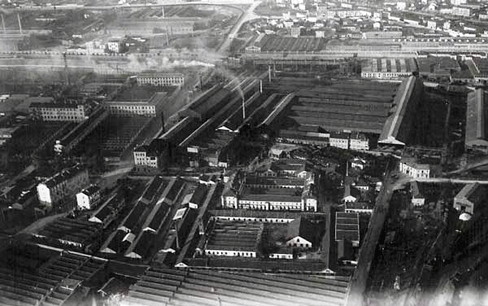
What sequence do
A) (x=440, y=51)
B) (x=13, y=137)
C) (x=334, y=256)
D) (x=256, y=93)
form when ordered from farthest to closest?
(x=440, y=51) → (x=256, y=93) → (x=13, y=137) → (x=334, y=256)

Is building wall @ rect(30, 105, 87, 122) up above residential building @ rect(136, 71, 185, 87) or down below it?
below

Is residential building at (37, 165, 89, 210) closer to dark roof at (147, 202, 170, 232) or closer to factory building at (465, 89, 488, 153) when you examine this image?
dark roof at (147, 202, 170, 232)

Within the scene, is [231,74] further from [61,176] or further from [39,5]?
[39,5]

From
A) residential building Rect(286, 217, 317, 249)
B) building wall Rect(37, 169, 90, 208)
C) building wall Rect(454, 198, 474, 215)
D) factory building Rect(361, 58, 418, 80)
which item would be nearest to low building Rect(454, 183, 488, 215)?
building wall Rect(454, 198, 474, 215)

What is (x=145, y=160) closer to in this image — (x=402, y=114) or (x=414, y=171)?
(x=414, y=171)

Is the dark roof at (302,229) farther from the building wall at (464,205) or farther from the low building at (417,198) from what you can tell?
the building wall at (464,205)

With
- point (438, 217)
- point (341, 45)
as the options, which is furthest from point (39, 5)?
point (438, 217)
